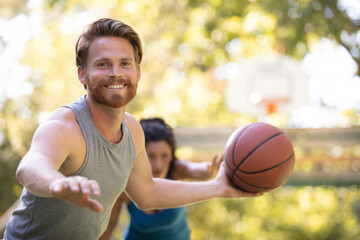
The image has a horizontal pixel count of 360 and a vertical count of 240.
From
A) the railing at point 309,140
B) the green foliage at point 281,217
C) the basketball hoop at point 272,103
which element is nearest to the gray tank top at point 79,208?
the railing at point 309,140

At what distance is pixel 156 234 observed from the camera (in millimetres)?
3363

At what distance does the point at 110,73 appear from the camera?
205 cm

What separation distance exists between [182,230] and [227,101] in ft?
21.1

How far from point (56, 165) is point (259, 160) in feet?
4.68

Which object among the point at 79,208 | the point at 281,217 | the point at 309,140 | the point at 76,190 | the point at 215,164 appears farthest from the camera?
the point at 281,217

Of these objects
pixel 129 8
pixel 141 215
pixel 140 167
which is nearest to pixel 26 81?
pixel 129 8

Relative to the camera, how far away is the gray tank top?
2.00 meters

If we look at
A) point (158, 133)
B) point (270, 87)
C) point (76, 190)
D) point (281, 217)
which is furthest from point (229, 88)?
point (76, 190)

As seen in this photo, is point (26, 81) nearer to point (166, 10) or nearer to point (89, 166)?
point (166, 10)

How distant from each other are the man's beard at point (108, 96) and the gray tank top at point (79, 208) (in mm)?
96

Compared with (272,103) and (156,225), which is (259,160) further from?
(272,103)

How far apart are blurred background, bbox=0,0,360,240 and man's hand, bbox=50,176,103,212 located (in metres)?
6.34

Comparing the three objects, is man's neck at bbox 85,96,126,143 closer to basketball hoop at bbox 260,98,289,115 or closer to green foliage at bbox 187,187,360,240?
basketball hoop at bbox 260,98,289,115

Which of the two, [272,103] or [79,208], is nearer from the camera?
[79,208]
